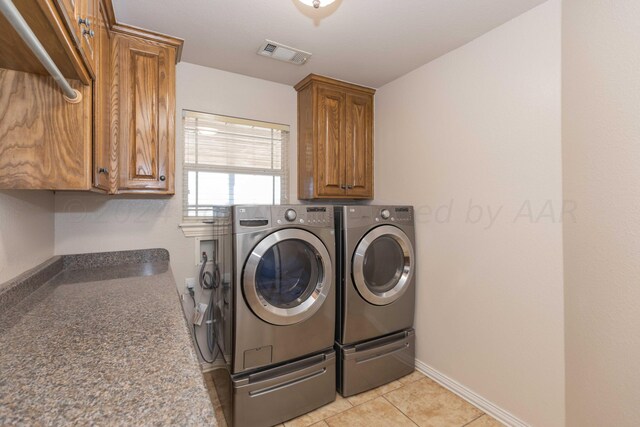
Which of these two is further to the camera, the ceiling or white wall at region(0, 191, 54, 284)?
the ceiling

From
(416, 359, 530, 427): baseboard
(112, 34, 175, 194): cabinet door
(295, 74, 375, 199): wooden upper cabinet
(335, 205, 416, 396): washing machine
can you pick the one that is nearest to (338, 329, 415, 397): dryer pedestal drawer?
(335, 205, 416, 396): washing machine

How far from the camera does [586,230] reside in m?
1.44

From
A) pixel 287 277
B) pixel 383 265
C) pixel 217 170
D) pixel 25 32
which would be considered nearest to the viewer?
pixel 25 32

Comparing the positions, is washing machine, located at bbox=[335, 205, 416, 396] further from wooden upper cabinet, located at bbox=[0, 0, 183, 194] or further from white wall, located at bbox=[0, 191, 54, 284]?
white wall, located at bbox=[0, 191, 54, 284]

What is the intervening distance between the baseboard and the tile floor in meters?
0.03

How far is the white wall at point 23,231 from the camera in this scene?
1.18m

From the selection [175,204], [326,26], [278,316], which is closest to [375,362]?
[278,316]

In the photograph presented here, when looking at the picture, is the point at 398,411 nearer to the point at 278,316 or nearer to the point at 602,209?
the point at 278,316

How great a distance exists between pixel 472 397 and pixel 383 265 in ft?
3.34

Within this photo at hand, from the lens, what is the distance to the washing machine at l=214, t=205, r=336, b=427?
1.72m

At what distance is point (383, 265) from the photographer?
2.29 m

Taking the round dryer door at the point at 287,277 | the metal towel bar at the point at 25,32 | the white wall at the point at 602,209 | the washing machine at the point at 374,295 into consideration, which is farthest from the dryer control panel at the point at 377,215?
the metal towel bar at the point at 25,32

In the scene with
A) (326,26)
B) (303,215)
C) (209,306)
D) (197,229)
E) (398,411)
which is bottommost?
(398,411)

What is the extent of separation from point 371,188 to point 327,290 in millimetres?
1233
